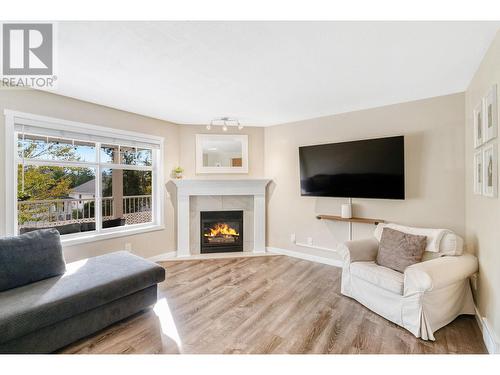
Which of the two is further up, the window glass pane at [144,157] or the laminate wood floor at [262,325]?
the window glass pane at [144,157]

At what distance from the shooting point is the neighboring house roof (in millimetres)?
3195

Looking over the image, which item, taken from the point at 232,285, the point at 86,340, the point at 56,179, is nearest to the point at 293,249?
the point at 232,285

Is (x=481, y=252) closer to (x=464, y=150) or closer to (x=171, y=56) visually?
(x=464, y=150)

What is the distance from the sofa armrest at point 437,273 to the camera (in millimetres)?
1963

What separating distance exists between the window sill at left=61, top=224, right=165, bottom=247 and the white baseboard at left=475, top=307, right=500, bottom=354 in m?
4.03

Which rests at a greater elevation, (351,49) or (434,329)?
(351,49)

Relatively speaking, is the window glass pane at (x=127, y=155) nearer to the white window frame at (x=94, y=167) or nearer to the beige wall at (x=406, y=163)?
the white window frame at (x=94, y=167)

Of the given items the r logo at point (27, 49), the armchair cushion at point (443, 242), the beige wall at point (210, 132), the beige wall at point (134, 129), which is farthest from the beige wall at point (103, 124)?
the armchair cushion at point (443, 242)

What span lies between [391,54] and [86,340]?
11.4ft

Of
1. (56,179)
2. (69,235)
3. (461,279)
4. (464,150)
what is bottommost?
(461,279)

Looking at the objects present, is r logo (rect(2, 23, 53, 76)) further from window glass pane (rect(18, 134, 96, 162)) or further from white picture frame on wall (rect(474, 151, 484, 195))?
white picture frame on wall (rect(474, 151, 484, 195))

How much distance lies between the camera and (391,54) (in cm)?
198

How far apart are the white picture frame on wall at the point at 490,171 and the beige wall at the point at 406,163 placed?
37.4 inches

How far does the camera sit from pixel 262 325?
220cm
